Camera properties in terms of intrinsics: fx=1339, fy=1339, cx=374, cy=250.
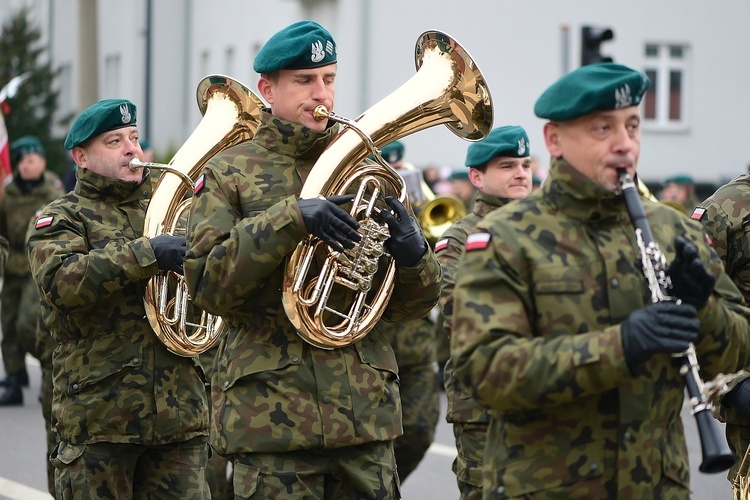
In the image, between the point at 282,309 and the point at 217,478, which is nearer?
the point at 282,309

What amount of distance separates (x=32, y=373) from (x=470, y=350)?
11691 mm

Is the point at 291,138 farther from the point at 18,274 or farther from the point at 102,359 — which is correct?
the point at 18,274

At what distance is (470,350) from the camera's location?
3500 millimetres

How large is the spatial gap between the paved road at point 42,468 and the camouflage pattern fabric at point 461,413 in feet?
7.88

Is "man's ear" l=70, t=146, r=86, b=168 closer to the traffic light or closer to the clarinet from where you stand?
the clarinet

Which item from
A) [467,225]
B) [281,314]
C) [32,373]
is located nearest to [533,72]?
[32,373]

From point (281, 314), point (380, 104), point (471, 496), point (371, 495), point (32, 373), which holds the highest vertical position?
point (380, 104)

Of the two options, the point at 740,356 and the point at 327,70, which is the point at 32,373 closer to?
the point at 327,70

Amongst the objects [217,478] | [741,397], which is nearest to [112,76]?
[217,478]

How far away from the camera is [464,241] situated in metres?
5.96

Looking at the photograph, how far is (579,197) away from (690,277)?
37cm

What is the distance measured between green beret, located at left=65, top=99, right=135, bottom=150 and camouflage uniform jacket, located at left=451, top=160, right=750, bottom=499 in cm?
261

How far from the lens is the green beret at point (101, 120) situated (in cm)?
575

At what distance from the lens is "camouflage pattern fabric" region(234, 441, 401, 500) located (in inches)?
176
